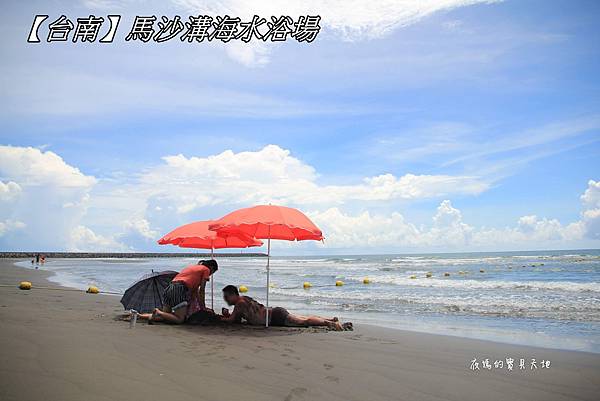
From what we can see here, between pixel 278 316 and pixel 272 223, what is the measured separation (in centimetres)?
239

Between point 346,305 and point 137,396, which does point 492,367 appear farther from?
point 346,305

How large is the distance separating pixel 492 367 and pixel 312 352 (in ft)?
8.34

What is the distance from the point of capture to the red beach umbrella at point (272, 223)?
780 centimetres

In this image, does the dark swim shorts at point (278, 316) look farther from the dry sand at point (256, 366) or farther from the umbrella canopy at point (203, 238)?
the umbrella canopy at point (203, 238)

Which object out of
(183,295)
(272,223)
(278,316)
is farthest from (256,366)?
(183,295)

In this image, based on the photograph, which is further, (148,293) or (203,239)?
(203,239)

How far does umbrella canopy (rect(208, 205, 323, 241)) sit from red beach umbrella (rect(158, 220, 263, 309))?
2.36 feet

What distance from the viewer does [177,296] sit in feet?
29.1

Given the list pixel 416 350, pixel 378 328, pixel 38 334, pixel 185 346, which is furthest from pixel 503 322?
pixel 38 334

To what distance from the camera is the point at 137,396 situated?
4.23 metres

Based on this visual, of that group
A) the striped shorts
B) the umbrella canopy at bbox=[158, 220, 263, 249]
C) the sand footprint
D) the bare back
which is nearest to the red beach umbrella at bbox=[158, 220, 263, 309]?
the umbrella canopy at bbox=[158, 220, 263, 249]

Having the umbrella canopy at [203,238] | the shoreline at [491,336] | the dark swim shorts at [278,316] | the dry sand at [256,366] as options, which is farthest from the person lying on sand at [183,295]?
the shoreline at [491,336]

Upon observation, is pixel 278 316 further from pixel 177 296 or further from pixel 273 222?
pixel 273 222

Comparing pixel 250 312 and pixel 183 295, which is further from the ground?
pixel 183 295
